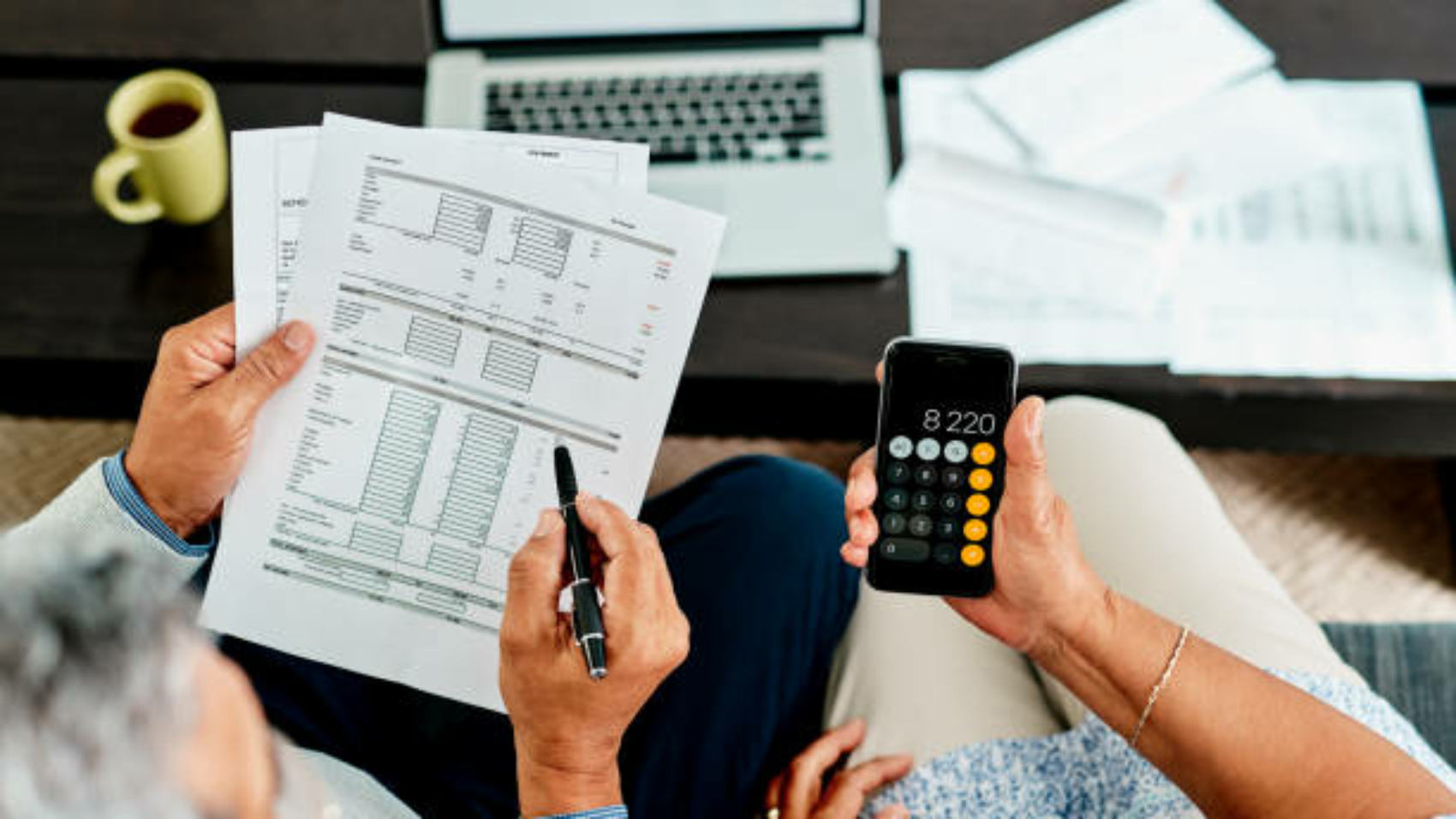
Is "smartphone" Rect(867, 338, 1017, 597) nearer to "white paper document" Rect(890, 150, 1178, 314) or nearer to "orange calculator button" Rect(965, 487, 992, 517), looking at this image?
"orange calculator button" Rect(965, 487, 992, 517)

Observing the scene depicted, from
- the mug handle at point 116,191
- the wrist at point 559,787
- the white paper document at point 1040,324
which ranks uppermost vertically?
the mug handle at point 116,191

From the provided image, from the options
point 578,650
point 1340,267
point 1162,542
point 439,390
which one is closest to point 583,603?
point 578,650

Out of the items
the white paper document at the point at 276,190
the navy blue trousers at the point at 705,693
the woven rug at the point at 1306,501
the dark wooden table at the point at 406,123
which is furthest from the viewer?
the woven rug at the point at 1306,501

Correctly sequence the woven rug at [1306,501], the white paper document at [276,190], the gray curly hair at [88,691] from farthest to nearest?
the woven rug at [1306,501] → the white paper document at [276,190] → the gray curly hair at [88,691]

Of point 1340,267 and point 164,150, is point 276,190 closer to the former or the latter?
point 164,150

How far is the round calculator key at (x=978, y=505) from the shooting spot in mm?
735

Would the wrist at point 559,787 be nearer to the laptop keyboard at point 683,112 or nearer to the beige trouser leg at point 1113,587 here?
the beige trouser leg at point 1113,587

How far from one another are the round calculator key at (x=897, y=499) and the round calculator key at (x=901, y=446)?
0.9 inches

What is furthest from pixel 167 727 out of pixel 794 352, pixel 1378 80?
pixel 1378 80

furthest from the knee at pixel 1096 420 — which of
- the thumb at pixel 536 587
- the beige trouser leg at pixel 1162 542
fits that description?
the thumb at pixel 536 587

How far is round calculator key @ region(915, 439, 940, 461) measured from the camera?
2.42ft

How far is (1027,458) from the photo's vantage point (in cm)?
69

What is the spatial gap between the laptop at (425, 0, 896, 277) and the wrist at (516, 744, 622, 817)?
1.54 feet

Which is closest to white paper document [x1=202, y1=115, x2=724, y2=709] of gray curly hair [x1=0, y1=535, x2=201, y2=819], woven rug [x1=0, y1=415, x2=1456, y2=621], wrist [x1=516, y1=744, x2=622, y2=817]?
wrist [x1=516, y1=744, x2=622, y2=817]
